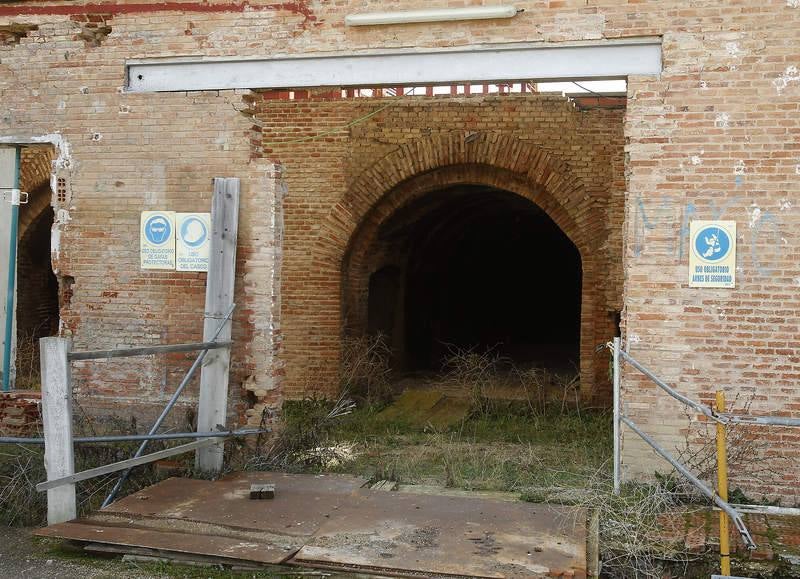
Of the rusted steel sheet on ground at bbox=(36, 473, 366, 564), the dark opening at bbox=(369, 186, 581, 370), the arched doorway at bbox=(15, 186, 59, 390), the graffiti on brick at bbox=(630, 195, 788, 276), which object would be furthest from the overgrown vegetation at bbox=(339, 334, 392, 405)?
the arched doorway at bbox=(15, 186, 59, 390)

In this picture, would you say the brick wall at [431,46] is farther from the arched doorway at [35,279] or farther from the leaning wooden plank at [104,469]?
the arched doorway at [35,279]

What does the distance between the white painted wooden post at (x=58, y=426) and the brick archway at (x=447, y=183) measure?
5.37m

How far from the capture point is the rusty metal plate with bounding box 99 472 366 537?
5852 millimetres

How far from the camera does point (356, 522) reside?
5875 millimetres

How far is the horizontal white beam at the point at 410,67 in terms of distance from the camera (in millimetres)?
6805

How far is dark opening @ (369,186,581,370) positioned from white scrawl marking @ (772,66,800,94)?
590 cm

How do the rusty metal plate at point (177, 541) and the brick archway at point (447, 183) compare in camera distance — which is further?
the brick archway at point (447, 183)

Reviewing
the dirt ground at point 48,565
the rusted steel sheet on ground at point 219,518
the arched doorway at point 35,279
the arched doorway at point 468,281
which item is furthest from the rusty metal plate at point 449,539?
the arched doorway at point 35,279

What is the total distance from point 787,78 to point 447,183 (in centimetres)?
544

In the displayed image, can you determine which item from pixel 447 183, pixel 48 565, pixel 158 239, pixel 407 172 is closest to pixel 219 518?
pixel 48 565

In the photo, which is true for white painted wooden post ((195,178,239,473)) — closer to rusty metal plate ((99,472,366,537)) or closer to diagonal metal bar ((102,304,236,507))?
diagonal metal bar ((102,304,236,507))

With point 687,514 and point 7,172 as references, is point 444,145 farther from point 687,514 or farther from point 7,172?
point 687,514

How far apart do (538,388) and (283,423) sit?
4241 mm

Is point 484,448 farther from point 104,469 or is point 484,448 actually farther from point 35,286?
point 35,286
